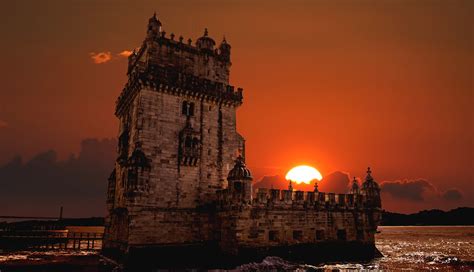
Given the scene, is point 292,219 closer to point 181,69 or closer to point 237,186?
point 237,186

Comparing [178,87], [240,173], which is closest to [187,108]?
[178,87]

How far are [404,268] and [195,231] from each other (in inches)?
804

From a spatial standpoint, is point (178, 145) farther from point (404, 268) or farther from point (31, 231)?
point (31, 231)

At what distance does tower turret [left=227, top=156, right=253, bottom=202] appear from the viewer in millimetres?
28587

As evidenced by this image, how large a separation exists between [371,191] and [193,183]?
798 inches

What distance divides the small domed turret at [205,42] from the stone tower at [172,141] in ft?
0.32

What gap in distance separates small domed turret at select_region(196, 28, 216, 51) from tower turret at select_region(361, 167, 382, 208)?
21.6 metres

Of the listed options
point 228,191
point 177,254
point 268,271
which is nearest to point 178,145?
point 228,191

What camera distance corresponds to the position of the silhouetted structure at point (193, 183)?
91.1 ft

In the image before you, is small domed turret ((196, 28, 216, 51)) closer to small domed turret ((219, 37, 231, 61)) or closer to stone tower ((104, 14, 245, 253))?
stone tower ((104, 14, 245, 253))

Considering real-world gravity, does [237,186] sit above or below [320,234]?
above

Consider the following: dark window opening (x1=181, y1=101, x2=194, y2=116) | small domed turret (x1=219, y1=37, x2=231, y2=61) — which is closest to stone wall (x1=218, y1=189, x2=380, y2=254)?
dark window opening (x1=181, y1=101, x2=194, y2=116)

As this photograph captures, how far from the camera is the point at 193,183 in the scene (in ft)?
98.7

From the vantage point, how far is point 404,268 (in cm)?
3375
